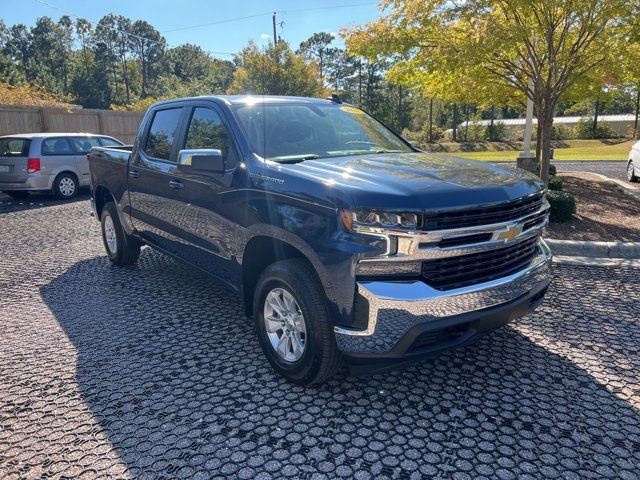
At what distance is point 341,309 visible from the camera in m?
2.82

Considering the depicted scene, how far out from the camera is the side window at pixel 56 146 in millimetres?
11688

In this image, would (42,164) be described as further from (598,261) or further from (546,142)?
(598,261)

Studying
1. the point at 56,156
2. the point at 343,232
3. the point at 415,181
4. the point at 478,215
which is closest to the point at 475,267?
the point at 478,215

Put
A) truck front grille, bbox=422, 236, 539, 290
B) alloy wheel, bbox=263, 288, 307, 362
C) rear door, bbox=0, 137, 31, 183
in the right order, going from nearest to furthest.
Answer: truck front grille, bbox=422, 236, 539, 290 → alloy wheel, bbox=263, 288, 307, 362 → rear door, bbox=0, 137, 31, 183

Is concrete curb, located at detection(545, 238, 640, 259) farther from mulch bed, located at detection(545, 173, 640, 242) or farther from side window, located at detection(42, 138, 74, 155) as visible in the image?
side window, located at detection(42, 138, 74, 155)

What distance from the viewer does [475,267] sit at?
2.97 m

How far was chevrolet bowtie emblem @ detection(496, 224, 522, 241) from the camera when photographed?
9.85 ft

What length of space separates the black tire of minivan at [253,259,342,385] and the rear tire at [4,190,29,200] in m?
11.0

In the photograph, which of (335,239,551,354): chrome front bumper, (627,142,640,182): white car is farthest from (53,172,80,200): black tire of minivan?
(627,142,640,182): white car

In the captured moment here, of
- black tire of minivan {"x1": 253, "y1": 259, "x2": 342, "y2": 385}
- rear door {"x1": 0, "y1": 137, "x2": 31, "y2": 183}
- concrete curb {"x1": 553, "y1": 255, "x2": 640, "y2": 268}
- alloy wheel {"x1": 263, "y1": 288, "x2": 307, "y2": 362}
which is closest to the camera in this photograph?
black tire of minivan {"x1": 253, "y1": 259, "x2": 342, "y2": 385}

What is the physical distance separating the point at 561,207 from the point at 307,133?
5152 millimetres

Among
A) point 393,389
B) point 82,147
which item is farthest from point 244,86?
point 393,389

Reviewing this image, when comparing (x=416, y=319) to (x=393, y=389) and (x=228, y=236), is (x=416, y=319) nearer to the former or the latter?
(x=393, y=389)

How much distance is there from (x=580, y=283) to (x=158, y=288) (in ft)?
15.2
